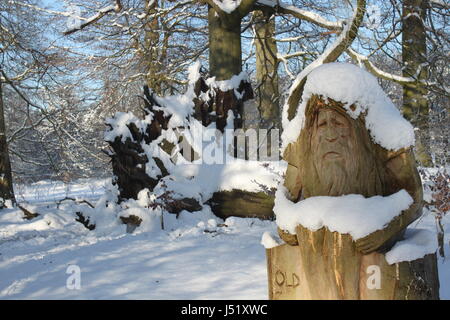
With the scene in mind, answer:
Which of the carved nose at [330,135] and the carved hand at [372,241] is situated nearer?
the carved hand at [372,241]

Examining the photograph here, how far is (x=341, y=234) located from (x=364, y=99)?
789 mm

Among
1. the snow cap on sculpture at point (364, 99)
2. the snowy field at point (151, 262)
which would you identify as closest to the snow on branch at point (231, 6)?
the snowy field at point (151, 262)

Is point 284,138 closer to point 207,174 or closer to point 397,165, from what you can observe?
point 397,165

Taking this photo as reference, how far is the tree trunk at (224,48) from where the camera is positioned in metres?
8.78

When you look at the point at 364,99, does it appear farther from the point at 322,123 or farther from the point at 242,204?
the point at 242,204

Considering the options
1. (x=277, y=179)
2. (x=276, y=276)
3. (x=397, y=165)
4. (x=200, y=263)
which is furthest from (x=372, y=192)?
(x=277, y=179)

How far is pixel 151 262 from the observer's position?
507 centimetres

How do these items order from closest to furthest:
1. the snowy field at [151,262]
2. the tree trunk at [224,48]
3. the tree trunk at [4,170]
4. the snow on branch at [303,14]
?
the snowy field at [151,262], the snow on branch at [303,14], the tree trunk at [224,48], the tree trunk at [4,170]

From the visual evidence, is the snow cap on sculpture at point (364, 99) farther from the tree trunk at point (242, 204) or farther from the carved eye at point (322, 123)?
the tree trunk at point (242, 204)

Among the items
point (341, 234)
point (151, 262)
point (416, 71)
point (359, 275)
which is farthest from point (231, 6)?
point (359, 275)

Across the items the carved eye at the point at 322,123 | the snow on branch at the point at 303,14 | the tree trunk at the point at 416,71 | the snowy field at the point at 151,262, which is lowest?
the snowy field at the point at 151,262

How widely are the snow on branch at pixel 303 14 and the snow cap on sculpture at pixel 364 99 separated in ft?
18.4

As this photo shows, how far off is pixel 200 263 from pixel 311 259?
107 inches

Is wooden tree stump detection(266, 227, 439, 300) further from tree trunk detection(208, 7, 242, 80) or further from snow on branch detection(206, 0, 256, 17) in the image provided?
snow on branch detection(206, 0, 256, 17)
